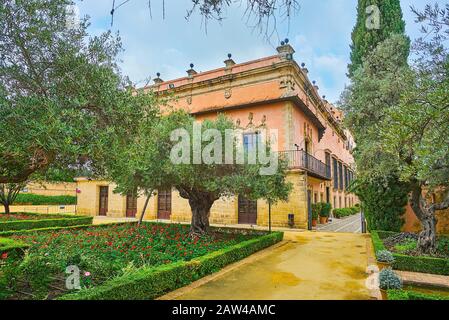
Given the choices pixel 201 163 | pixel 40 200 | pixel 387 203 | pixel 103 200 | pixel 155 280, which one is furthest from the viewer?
pixel 40 200

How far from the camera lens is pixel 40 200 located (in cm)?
3062

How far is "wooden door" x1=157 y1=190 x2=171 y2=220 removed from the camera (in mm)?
20969

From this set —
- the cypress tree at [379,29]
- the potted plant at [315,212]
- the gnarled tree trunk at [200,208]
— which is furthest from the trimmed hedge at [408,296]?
the potted plant at [315,212]

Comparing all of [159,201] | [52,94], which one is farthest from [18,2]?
[159,201]

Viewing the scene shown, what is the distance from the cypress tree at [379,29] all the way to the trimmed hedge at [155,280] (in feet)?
42.0

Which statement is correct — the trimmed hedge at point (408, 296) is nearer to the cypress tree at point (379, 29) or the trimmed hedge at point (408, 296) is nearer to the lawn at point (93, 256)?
the lawn at point (93, 256)

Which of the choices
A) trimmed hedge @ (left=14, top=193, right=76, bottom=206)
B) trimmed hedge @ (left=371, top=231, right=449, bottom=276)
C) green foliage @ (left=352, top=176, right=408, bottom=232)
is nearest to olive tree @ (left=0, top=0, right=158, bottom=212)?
trimmed hedge @ (left=371, top=231, right=449, bottom=276)

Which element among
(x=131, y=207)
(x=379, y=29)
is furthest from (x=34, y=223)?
(x=379, y=29)

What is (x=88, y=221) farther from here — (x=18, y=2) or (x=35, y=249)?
(x=18, y=2)

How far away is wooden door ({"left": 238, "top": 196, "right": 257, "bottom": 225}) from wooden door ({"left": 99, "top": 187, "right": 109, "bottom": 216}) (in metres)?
13.3

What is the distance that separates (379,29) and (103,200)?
23773mm

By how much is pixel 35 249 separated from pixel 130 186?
3.28 m

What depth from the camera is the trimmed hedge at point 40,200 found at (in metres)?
29.3

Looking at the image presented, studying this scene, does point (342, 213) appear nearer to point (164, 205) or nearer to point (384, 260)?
point (164, 205)
